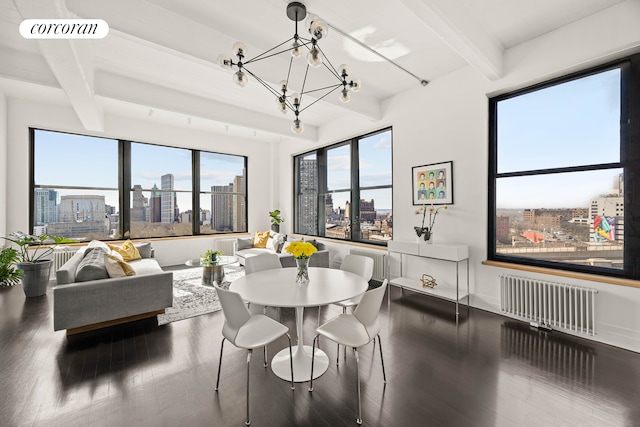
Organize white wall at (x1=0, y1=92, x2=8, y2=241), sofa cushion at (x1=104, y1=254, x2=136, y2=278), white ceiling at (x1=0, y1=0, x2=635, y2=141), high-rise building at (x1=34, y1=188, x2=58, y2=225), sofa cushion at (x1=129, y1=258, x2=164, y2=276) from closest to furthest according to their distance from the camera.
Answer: white ceiling at (x1=0, y1=0, x2=635, y2=141)
sofa cushion at (x1=104, y1=254, x2=136, y2=278)
sofa cushion at (x1=129, y1=258, x2=164, y2=276)
white wall at (x1=0, y1=92, x2=8, y2=241)
high-rise building at (x1=34, y1=188, x2=58, y2=225)

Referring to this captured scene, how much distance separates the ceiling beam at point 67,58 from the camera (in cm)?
205

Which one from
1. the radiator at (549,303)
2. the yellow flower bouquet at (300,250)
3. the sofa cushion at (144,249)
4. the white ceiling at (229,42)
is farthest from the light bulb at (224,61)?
the sofa cushion at (144,249)

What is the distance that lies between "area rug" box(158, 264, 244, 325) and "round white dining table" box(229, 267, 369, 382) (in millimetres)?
1516

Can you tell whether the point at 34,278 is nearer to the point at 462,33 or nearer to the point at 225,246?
the point at 225,246

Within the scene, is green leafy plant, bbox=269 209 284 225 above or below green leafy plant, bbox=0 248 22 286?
above

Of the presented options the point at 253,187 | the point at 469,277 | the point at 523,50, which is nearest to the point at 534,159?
the point at 523,50

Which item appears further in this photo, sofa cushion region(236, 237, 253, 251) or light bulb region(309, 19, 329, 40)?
sofa cushion region(236, 237, 253, 251)

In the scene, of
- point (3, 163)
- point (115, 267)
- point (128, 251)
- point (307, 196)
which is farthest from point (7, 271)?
point (307, 196)

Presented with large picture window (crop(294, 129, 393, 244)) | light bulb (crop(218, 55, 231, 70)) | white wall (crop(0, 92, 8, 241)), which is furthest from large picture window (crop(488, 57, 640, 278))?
white wall (crop(0, 92, 8, 241))

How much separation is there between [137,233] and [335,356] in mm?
5579

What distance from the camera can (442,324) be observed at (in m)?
3.23

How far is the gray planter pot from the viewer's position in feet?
13.4

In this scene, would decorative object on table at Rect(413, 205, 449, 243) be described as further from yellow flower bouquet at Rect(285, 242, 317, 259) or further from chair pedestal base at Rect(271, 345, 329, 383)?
chair pedestal base at Rect(271, 345, 329, 383)

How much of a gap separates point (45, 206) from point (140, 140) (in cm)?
212
